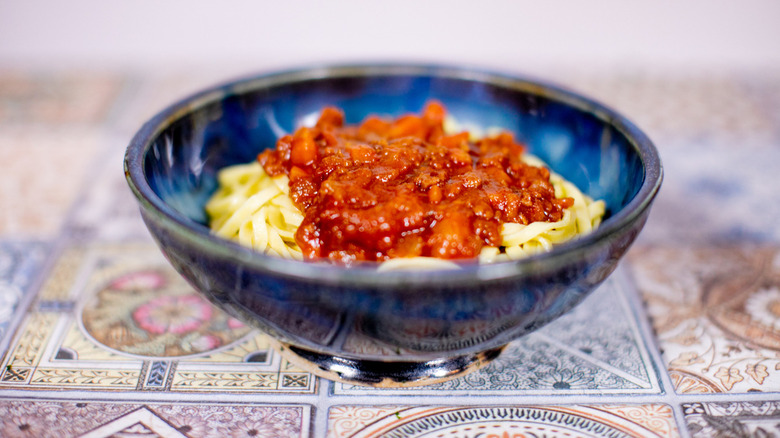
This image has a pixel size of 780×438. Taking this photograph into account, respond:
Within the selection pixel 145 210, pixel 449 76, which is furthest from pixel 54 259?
pixel 449 76

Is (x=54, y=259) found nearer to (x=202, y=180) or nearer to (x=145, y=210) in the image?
(x=202, y=180)

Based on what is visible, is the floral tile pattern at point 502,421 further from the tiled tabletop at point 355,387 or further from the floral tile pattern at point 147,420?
the floral tile pattern at point 147,420

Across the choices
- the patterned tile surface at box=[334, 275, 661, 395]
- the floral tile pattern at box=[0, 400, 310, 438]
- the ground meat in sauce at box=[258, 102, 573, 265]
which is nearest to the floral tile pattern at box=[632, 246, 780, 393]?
the patterned tile surface at box=[334, 275, 661, 395]

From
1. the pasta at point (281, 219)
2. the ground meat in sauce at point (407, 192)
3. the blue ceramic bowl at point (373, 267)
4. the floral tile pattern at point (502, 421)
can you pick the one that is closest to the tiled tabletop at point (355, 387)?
the floral tile pattern at point (502, 421)

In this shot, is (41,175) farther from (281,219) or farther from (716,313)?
(716,313)

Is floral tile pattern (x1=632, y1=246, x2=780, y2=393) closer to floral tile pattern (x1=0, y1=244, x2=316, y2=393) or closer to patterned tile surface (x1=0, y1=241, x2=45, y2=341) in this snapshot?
floral tile pattern (x1=0, y1=244, x2=316, y2=393)

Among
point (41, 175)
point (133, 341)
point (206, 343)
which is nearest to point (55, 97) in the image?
point (41, 175)
